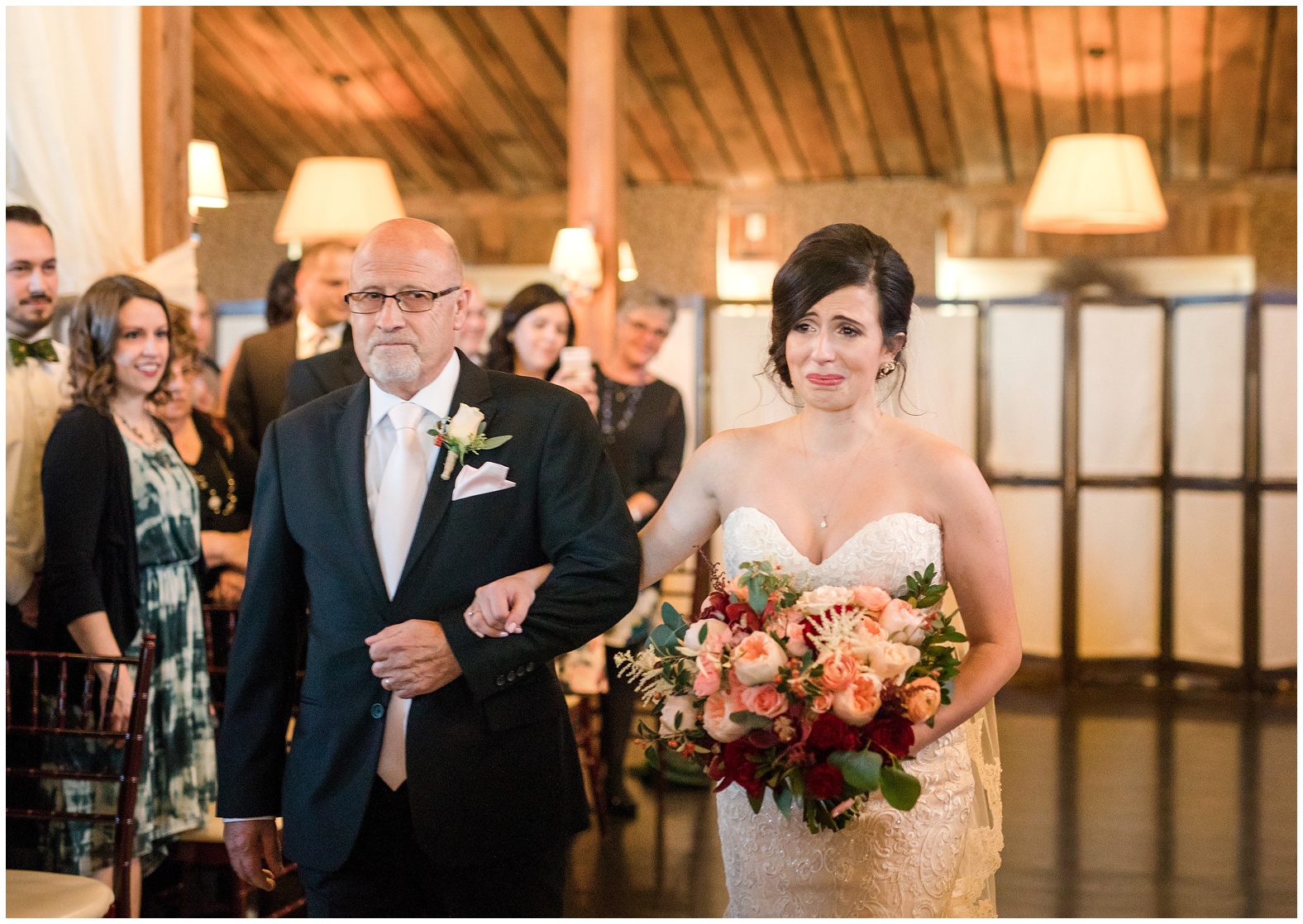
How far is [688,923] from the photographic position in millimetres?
3445

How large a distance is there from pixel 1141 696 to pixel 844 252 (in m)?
5.78

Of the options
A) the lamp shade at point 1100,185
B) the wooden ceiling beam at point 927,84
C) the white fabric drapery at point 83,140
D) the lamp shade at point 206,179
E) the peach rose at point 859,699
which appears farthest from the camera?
the wooden ceiling beam at point 927,84

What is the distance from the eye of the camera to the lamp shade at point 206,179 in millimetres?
6781

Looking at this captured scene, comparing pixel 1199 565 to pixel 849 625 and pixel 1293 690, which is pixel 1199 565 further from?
pixel 849 625

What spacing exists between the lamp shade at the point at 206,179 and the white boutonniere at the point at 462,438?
5.24 m

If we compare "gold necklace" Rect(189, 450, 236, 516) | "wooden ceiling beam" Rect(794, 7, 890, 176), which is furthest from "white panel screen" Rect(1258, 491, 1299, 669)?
"gold necklace" Rect(189, 450, 236, 516)

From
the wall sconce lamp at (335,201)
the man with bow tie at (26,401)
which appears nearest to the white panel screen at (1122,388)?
the wall sconce lamp at (335,201)

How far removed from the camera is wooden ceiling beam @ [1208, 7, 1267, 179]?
851 cm

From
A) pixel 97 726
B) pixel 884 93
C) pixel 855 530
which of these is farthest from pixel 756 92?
pixel 855 530

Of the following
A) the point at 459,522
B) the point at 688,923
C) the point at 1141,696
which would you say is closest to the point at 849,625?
the point at 459,522

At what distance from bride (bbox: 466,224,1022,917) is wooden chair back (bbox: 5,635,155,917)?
1.14 m

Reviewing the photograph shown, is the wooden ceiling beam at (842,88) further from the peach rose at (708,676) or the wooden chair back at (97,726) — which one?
the peach rose at (708,676)

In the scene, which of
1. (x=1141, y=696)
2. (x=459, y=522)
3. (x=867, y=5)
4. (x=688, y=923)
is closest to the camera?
(x=459, y=522)

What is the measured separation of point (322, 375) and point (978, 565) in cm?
202
